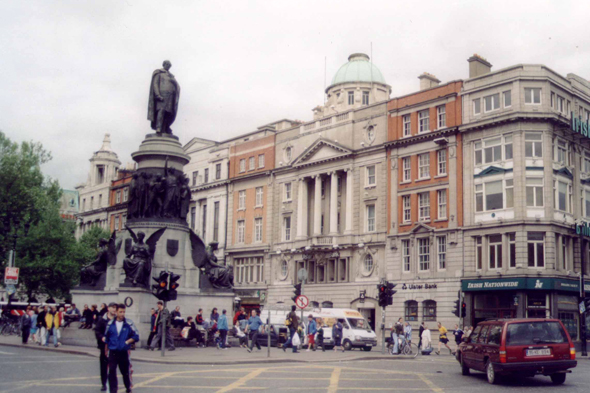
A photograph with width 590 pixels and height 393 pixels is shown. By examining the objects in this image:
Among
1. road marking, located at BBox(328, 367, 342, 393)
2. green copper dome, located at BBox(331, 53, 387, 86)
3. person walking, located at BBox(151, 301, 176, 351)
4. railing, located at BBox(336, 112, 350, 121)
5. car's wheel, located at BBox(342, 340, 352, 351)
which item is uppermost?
green copper dome, located at BBox(331, 53, 387, 86)

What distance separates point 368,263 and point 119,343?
4539cm

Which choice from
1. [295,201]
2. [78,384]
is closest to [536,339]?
[78,384]

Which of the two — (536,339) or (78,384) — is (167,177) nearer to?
(78,384)

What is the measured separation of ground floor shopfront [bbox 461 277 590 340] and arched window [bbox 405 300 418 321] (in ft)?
14.2

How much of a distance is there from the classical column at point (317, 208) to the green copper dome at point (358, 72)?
2309 cm

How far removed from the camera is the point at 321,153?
207 ft

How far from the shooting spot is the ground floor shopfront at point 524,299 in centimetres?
4662

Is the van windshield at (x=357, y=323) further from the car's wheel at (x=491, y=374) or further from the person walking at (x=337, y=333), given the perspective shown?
the car's wheel at (x=491, y=374)

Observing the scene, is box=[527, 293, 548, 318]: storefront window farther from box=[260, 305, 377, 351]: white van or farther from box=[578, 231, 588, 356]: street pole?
box=[260, 305, 377, 351]: white van

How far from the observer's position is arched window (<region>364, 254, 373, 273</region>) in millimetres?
57469

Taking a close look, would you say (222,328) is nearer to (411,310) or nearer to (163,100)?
(163,100)

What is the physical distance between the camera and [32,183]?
58562 mm

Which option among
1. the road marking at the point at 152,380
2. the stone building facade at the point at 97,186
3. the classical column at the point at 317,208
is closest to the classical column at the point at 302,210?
the classical column at the point at 317,208

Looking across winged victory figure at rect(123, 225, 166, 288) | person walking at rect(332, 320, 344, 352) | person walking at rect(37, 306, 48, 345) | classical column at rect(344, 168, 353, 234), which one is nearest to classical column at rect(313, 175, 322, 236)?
classical column at rect(344, 168, 353, 234)
